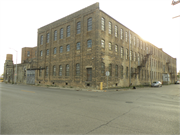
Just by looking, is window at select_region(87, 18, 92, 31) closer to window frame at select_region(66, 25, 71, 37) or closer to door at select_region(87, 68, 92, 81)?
window frame at select_region(66, 25, 71, 37)

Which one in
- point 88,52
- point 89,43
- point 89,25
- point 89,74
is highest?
point 89,25

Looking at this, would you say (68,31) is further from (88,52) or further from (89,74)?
(89,74)

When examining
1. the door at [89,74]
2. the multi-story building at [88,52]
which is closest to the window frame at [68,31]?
the multi-story building at [88,52]

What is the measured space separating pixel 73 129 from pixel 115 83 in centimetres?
2038

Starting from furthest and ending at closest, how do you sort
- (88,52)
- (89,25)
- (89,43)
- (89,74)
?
(89,25), (89,43), (88,52), (89,74)

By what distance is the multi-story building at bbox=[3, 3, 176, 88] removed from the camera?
20.4 metres

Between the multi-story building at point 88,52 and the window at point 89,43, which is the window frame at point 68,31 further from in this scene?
the window at point 89,43

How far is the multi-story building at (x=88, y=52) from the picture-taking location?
20359mm

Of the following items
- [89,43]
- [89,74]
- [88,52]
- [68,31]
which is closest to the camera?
[89,74]

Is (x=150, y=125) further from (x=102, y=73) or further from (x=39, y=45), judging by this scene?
(x=39, y=45)

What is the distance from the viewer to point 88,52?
2084cm

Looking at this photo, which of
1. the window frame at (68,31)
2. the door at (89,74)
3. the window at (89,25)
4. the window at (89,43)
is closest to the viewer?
the door at (89,74)

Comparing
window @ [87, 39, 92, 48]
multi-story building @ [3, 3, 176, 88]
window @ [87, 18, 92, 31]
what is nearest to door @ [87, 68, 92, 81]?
multi-story building @ [3, 3, 176, 88]

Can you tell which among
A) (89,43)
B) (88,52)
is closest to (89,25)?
(89,43)
